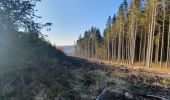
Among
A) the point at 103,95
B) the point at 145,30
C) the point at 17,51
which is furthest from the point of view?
the point at 145,30

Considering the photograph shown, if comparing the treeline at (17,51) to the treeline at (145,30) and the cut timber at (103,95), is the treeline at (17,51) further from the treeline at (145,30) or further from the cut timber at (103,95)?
the treeline at (145,30)

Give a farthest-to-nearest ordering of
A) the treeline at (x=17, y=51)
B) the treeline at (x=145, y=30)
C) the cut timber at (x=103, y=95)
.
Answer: the treeline at (x=145, y=30), the treeline at (x=17, y=51), the cut timber at (x=103, y=95)

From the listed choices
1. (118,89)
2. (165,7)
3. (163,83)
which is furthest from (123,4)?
(118,89)

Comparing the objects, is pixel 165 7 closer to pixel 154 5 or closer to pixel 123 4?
pixel 154 5

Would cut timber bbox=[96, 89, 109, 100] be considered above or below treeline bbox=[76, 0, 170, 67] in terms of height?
below

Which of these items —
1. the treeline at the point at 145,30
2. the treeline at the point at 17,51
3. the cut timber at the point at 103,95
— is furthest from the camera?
the treeline at the point at 145,30

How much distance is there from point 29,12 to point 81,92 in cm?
431

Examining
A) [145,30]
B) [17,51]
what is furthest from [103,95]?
[145,30]

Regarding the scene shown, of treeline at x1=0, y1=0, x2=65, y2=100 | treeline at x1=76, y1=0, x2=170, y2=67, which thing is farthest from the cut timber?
treeline at x1=76, y1=0, x2=170, y2=67

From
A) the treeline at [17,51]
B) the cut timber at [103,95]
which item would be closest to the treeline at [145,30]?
the treeline at [17,51]

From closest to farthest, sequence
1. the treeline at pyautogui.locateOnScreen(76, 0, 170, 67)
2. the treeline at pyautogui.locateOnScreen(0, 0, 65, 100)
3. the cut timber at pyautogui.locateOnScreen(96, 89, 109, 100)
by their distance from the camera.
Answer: the cut timber at pyautogui.locateOnScreen(96, 89, 109, 100) → the treeline at pyautogui.locateOnScreen(0, 0, 65, 100) → the treeline at pyautogui.locateOnScreen(76, 0, 170, 67)

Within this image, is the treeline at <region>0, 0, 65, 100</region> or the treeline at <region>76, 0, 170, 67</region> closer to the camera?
the treeline at <region>0, 0, 65, 100</region>

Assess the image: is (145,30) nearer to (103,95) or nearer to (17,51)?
(17,51)

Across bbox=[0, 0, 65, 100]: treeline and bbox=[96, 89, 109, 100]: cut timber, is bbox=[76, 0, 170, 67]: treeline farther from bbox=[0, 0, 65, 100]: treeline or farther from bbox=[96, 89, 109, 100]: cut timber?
bbox=[96, 89, 109, 100]: cut timber
